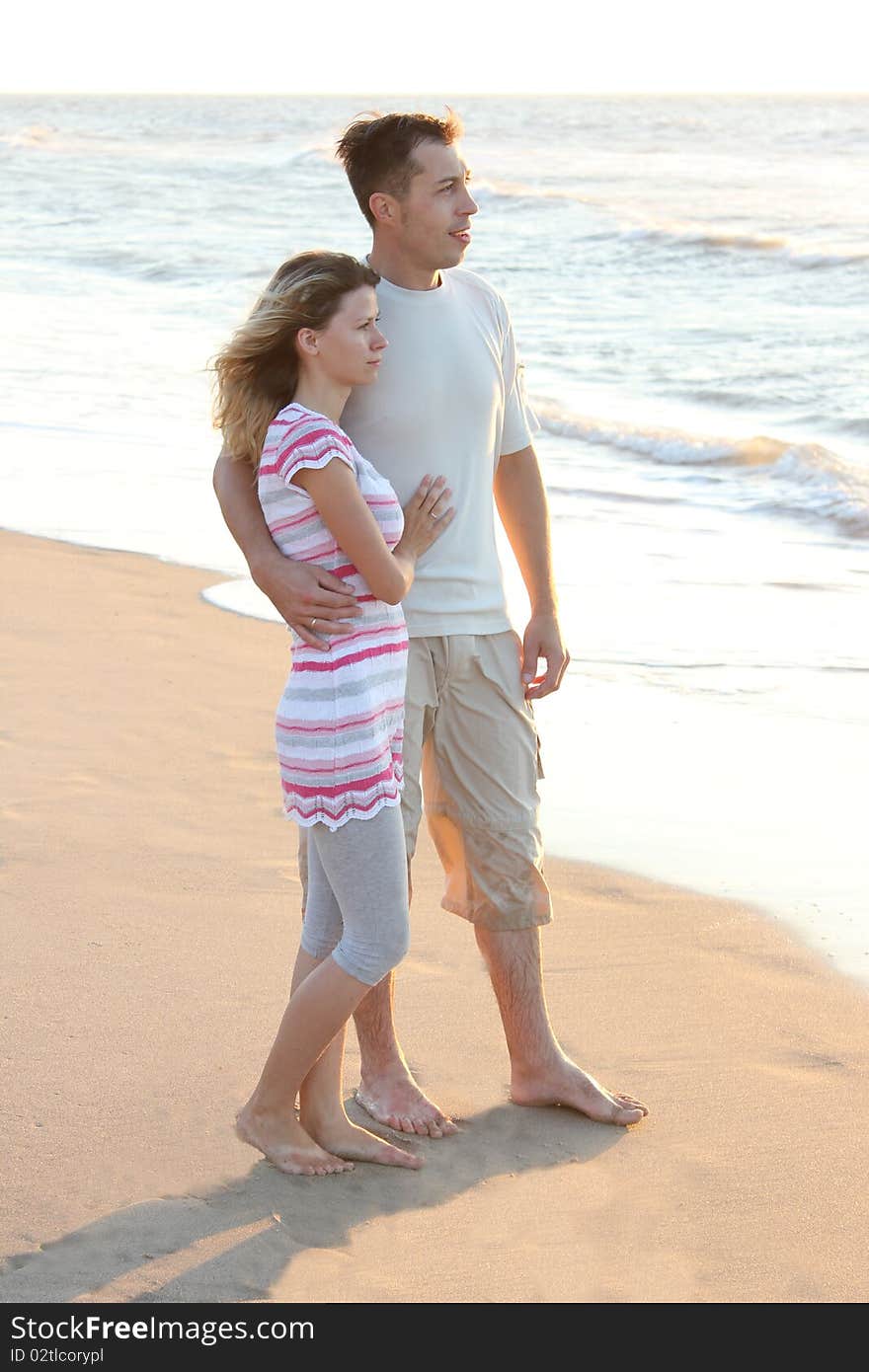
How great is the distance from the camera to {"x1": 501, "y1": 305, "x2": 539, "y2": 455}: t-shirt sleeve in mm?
3371

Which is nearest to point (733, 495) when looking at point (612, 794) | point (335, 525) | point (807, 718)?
point (807, 718)

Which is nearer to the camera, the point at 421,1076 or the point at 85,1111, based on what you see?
the point at 85,1111

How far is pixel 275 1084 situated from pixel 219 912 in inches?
43.9

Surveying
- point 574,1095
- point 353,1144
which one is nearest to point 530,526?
Answer: point 574,1095

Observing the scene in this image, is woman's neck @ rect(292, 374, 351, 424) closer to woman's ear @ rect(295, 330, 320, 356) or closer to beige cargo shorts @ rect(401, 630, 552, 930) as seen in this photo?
woman's ear @ rect(295, 330, 320, 356)

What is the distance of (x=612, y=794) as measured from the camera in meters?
5.07

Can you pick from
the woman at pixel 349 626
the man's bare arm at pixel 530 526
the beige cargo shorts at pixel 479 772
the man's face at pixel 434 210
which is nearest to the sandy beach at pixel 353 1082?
the woman at pixel 349 626

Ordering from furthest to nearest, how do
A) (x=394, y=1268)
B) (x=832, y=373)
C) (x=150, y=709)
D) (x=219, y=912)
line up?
(x=832, y=373), (x=150, y=709), (x=219, y=912), (x=394, y=1268)

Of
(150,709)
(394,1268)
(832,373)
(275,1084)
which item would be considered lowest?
(394,1268)

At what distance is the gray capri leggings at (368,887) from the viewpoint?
2.89 meters

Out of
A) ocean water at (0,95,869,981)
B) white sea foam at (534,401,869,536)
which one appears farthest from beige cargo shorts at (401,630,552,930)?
white sea foam at (534,401,869,536)

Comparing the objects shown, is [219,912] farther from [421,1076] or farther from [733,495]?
[733,495]

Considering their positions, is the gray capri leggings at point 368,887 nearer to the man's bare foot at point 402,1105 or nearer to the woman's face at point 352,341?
the man's bare foot at point 402,1105

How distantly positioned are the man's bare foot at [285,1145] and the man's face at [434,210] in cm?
167
